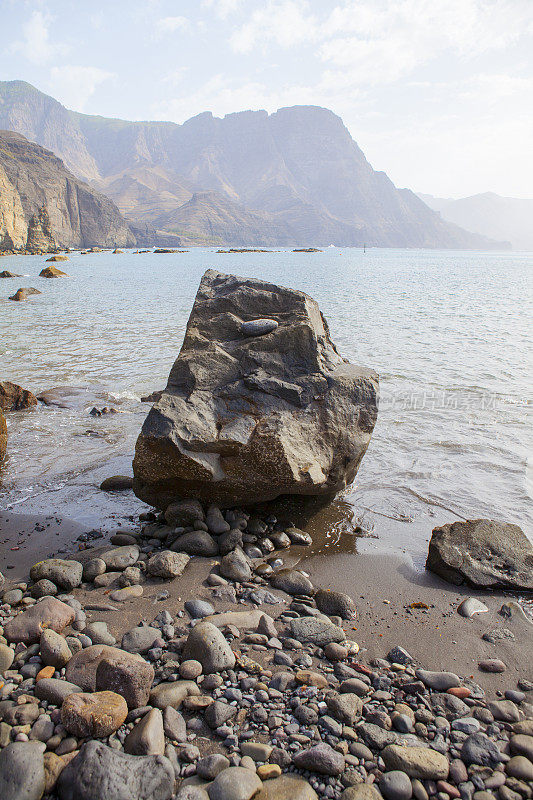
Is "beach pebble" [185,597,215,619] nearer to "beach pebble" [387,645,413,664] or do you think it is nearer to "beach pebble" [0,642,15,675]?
"beach pebble" [0,642,15,675]

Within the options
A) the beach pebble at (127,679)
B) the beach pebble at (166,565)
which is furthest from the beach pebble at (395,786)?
the beach pebble at (166,565)

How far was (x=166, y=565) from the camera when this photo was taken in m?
4.58

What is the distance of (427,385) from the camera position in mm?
12383

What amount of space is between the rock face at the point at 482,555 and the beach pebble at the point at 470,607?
26cm

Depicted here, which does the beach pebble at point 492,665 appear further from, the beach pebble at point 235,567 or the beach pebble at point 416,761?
the beach pebble at point 235,567

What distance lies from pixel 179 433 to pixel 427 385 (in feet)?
28.5

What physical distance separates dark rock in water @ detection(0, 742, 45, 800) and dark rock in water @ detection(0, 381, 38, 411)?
845 cm

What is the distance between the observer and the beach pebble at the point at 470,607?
423cm

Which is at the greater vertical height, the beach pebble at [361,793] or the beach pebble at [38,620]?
the beach pebble at [361,793]

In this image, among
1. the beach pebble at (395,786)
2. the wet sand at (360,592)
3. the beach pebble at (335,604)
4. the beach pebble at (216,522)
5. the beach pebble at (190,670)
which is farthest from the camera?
the beach pebble at (216,522)

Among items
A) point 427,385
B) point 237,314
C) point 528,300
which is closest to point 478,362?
point 427,385

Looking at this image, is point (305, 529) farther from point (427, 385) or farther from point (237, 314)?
point (427, 385)

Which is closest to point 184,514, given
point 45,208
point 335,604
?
point 335,604

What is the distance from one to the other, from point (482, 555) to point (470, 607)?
72cm
